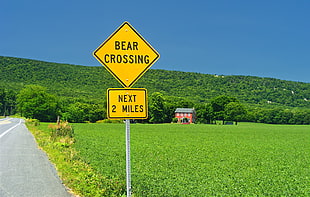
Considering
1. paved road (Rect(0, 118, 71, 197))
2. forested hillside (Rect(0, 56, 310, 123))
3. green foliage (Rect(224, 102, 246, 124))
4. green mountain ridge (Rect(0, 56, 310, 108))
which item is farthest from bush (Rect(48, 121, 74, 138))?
green mountain ridge (Rect(0, 56, 310, 108))

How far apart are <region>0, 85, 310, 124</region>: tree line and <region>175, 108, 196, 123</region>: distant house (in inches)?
80.4

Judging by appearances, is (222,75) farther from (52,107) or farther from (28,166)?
(28,166)

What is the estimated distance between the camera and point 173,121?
99688 millimetres

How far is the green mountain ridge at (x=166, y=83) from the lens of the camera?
445 feet

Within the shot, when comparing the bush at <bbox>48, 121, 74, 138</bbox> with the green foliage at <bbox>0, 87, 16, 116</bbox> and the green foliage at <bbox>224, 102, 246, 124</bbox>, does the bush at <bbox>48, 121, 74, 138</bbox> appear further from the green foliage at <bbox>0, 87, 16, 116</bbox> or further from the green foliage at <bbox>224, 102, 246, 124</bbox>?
the green foliage at <bbox>0, 87, 16, 116</bbox>

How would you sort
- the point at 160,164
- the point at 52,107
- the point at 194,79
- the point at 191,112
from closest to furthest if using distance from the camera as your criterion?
the point at 160,164
the point at 52,107
the point at 191,112
the point at 194,79

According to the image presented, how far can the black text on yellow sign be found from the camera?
5812 millimetres

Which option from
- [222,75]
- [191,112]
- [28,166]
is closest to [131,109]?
[28,166]

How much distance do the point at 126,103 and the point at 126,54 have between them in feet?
3.05

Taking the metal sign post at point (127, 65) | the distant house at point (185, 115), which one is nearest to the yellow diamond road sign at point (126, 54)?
the metal sign post at point (127, 65)

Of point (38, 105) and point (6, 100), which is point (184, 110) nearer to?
point (38, 105)

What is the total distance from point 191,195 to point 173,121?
92700 millimetres

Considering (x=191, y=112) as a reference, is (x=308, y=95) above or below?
above

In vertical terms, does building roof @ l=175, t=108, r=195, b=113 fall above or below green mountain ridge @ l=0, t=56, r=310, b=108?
below
